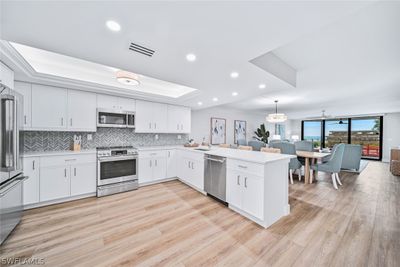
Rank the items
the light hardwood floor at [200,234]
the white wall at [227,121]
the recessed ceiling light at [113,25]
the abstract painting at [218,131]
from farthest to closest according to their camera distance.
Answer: the abstract painting at [218,131], the white wall at [227,121], the light hardwood floor at [200,234], the recessed ceiling light at [113,25]

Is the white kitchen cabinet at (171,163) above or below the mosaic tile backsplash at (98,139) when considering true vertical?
below

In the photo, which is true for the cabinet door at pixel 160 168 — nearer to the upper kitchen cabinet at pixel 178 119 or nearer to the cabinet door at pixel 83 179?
the upper kitchen cabinet at pixel 178 119

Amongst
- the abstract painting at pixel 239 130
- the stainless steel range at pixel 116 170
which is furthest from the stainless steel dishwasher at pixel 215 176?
the abstract painting at pixel 239 130

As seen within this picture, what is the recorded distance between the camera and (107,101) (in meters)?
3.42

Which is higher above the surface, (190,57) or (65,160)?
(190,57)

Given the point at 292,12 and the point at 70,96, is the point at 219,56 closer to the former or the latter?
the point at 292,12

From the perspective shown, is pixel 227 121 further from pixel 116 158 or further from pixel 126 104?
pixel 116 158

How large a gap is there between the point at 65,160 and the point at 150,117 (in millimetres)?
1948

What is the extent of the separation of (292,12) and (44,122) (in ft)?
13.1

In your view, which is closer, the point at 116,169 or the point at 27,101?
the point at 27,101

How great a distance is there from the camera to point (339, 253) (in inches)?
63.6

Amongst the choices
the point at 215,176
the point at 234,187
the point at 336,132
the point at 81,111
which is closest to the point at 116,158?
the point at 81,111

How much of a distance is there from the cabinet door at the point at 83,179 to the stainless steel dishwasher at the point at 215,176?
2.28m

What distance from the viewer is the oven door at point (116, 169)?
121 inches
